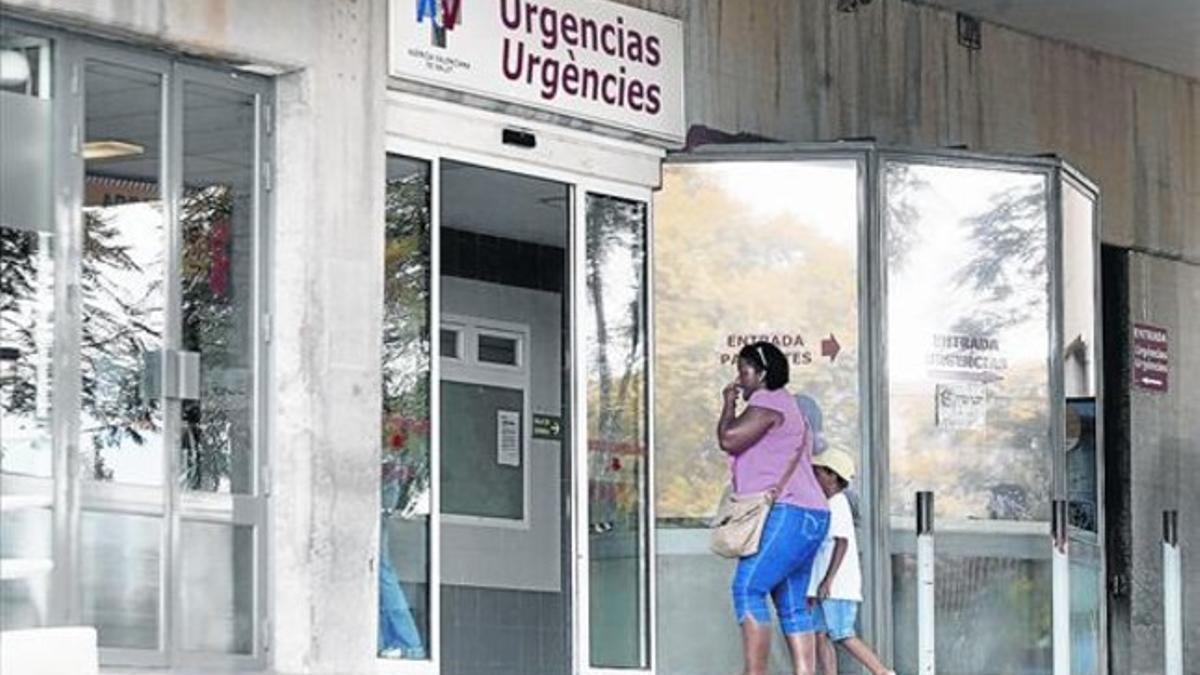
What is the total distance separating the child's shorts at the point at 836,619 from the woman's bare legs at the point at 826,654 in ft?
0.21

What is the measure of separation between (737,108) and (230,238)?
3974 millimetres

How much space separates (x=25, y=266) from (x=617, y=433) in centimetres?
412

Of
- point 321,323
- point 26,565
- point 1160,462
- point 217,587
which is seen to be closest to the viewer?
point 26,565

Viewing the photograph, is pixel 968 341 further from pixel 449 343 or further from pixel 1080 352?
pixel 449 343

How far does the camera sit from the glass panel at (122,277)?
10992 mm

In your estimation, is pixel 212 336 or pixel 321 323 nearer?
pixel 212 336

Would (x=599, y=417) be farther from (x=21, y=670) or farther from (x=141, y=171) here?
(x=21, y=670)

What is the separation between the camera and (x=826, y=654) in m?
13.7

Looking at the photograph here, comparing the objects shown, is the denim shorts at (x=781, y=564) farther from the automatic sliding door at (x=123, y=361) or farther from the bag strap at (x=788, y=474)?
the automatic sliding door at (x=123, y=361)

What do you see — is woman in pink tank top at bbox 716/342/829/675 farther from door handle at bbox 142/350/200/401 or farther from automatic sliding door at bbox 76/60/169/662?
automatic sliding door at bbox 76/60/169/662

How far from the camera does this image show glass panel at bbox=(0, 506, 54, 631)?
10492mm

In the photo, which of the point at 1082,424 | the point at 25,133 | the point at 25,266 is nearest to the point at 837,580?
the point at 1082,424

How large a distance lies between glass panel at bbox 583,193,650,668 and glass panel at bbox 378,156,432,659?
4.16 ft

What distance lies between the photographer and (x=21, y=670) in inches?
385
